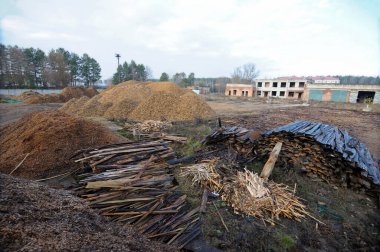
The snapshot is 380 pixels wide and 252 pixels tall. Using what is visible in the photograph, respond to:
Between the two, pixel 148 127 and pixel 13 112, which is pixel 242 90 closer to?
pixel 148 127

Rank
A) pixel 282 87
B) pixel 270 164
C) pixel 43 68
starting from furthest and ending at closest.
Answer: pixel 282 87 → pixel 43 68 → pixel 270 164

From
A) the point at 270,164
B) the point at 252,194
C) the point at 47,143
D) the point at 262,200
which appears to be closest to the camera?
the point at 262,200

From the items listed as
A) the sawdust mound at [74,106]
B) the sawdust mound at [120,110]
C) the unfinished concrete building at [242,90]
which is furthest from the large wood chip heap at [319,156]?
the unfinished concrete building at [242,90]

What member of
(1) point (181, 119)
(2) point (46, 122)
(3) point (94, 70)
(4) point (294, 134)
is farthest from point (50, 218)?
Result: (3) point (94, 70)

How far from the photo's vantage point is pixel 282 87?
52938 mm

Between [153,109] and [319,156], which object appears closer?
[319,156]

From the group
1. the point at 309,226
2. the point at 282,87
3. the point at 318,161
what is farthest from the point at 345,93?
the point at 309,226

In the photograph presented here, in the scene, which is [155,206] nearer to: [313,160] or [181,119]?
[313,160]

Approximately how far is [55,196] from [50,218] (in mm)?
871

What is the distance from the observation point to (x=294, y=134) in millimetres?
5988

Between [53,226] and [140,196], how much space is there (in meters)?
1.54

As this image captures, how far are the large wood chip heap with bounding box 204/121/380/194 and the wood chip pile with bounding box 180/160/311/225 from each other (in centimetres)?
140

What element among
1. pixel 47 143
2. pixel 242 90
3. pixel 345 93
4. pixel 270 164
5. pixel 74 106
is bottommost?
pixel 270 164

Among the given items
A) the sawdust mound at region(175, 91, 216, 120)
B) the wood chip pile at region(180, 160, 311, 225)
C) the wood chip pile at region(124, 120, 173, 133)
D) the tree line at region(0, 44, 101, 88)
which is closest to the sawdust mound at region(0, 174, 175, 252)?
the wood chip pile at region(180, 160, 311, 225)
